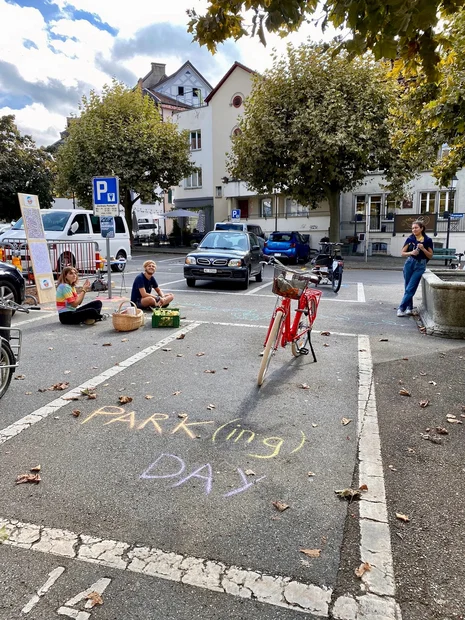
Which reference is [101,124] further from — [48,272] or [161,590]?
[161,590]

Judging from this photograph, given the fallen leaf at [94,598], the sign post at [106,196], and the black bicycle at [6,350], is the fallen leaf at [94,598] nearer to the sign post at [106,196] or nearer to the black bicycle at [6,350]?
the black bicycle at [6,350]

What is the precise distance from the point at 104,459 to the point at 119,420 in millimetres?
765

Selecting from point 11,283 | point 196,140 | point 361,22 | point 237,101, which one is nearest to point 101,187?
point 11,283

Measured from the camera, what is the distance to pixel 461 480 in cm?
346

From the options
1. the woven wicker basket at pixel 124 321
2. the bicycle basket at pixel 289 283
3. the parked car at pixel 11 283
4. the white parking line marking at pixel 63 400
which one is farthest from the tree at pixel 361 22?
the parked car at pixel 11 283

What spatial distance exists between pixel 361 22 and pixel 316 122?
19.8 m

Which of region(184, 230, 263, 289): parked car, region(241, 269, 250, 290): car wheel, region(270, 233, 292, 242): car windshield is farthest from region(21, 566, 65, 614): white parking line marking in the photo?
region(270, 233, 292, 242): car windshield

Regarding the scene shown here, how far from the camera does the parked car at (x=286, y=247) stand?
2355 cm

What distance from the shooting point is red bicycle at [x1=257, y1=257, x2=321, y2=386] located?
5.50 meters

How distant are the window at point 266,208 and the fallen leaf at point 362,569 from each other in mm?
36732

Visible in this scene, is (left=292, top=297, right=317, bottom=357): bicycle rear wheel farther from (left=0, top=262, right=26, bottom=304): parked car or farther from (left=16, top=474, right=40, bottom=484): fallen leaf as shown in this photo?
(left=0, top=262, right=26, bottom=304): parked car

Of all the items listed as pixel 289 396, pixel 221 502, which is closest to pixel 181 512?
pixel 221 502

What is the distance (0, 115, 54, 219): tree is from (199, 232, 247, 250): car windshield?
29.0 m

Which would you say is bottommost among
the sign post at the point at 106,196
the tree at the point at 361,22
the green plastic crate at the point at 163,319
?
the green plastic crate at the point at 163,319
